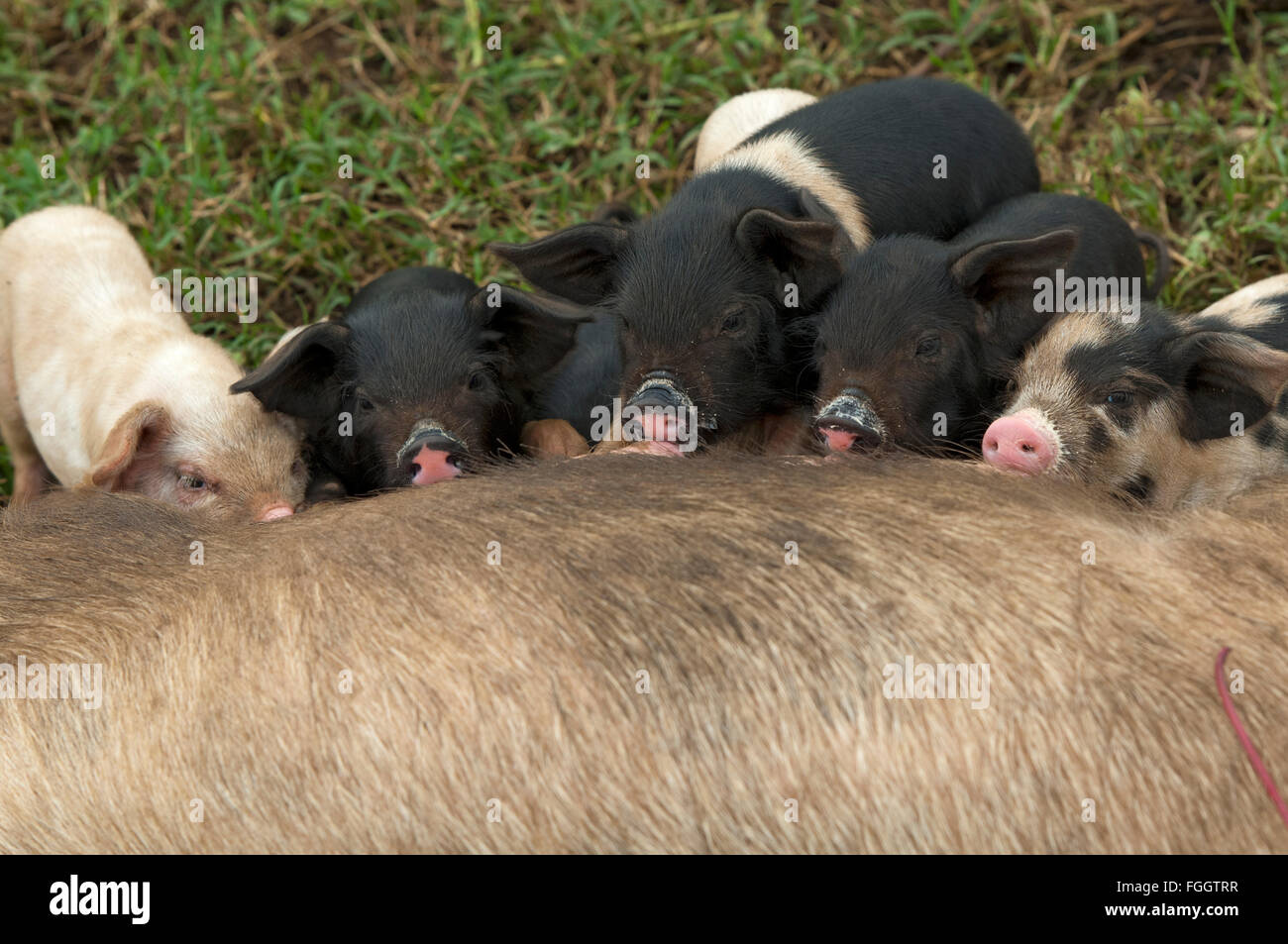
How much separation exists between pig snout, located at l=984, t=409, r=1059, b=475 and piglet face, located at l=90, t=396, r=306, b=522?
1.59m

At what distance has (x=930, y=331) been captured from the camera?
324 centimetres

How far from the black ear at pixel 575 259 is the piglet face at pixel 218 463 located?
0.70m

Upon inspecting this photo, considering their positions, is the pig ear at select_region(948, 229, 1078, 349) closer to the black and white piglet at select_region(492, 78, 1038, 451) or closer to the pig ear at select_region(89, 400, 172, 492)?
the black and white piglet at select_region(492, 78, 1038, 451)

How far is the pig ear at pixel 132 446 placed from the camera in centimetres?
342

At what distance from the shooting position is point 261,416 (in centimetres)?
372

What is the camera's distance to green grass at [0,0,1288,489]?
512 centimetres

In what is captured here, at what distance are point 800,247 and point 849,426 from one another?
481 mm

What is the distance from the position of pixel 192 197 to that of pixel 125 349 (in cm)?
138

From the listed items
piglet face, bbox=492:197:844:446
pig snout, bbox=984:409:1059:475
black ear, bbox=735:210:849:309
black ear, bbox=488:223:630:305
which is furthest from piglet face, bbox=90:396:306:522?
pig snout, bbox=984:409:1059:475

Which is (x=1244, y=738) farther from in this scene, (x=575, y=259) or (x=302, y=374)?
(x=302, y=374)

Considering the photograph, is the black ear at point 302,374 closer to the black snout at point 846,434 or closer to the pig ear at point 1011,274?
the black snout at point 846,434

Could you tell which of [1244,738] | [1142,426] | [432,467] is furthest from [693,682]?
[1142,426]
